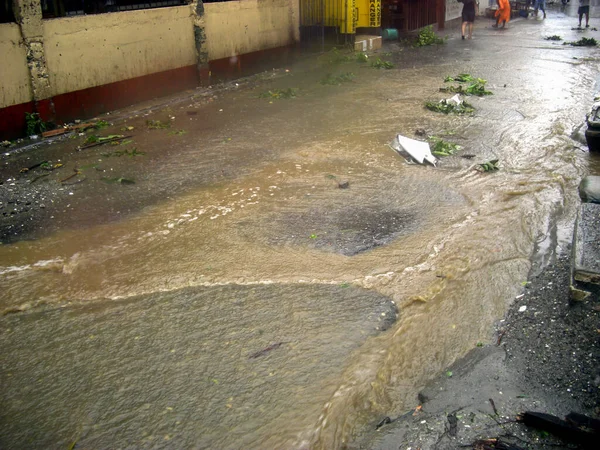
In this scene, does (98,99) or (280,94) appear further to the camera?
(280,94)

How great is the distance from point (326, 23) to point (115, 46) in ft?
23.1

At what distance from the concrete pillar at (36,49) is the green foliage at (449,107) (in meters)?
6.15

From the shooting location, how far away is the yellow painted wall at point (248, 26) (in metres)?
11.3

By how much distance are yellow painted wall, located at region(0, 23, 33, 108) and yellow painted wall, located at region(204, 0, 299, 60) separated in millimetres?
4054

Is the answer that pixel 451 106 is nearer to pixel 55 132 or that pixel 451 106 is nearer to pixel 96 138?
pixel 96 138

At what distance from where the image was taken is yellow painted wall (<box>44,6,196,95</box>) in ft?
28.0

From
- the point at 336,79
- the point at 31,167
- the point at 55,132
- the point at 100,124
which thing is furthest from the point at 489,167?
the point at 55,132

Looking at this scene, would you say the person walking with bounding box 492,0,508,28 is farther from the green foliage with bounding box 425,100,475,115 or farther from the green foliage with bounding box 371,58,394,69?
the green foliage with bounding box 425,100,475,115

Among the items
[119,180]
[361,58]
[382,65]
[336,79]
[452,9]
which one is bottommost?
[119,180]

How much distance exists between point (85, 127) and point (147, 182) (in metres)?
2.78

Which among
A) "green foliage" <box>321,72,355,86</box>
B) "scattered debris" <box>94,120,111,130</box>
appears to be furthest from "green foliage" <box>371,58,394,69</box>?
"scattered debris" <box>94,120,111,130</box>

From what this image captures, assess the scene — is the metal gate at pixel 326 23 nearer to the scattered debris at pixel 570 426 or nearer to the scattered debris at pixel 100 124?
the scattered debris at pixel 100 124

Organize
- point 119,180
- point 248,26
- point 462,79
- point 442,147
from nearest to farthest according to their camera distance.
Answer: point 119,180, point 442,147, point 462,79, point 248,26

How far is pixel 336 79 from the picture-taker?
→ 11.6 meters
